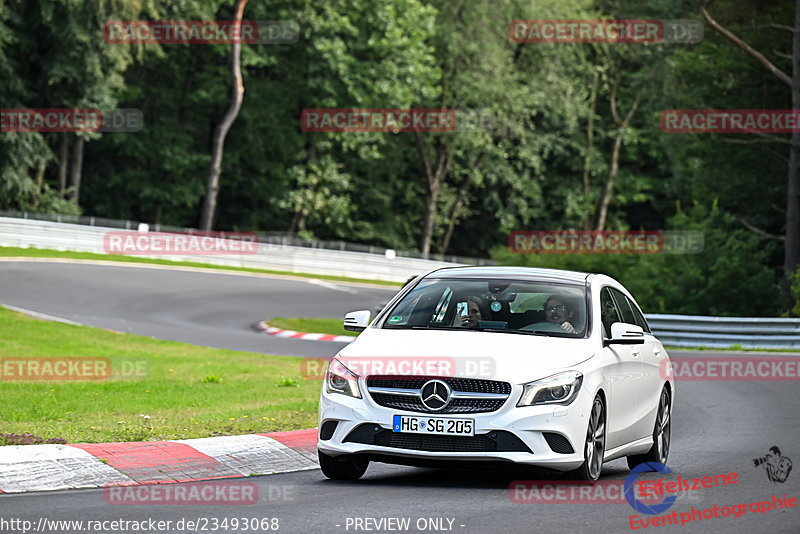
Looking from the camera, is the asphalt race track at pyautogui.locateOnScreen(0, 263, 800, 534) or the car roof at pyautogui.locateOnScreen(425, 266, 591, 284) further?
the car roof at pyautogui.locateOnScreen(425, 266, 591, 284)

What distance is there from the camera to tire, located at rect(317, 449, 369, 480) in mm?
9367

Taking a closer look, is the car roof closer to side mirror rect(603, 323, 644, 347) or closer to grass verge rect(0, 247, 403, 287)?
side mirror rect(603, 323, 644, 347)

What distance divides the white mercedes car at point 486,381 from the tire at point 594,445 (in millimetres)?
11

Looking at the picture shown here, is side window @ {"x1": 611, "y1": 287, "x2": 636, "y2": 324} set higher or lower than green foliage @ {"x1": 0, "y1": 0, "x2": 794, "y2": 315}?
lower

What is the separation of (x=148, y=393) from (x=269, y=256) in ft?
109

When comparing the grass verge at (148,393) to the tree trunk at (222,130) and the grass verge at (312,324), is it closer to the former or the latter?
the grass verge at (312,324)

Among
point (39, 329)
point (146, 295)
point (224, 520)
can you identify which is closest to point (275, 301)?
point (146, 295)

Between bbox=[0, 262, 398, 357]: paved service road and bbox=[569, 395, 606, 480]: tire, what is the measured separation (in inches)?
590
